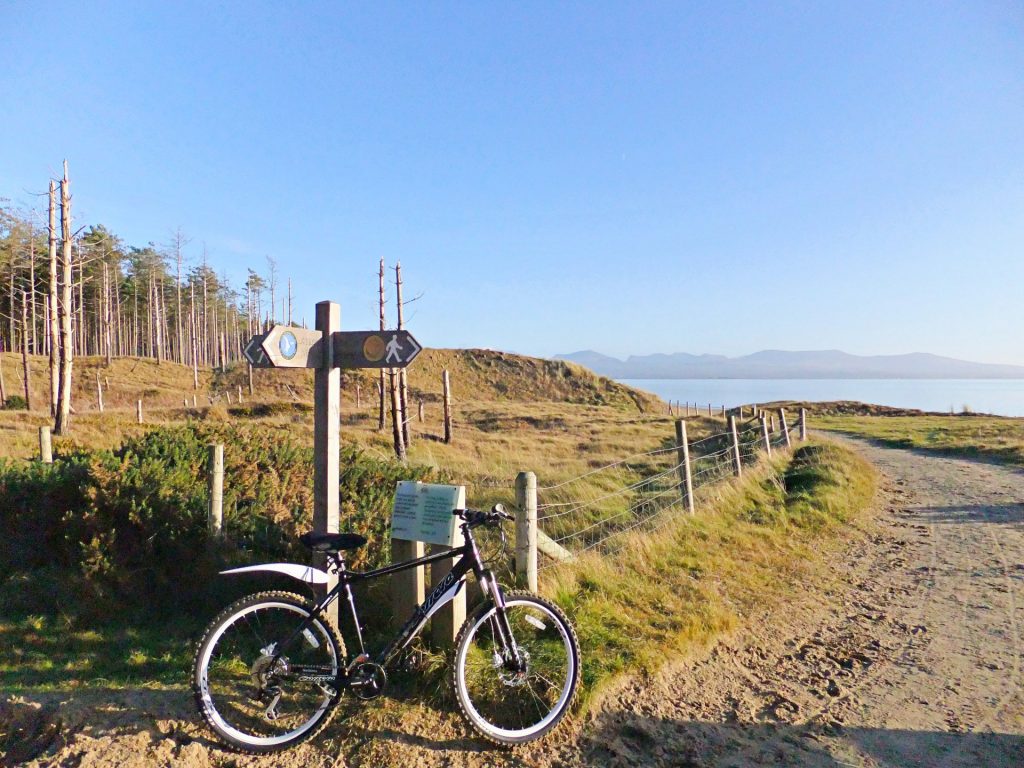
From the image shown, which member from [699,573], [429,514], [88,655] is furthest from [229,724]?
[699,573]

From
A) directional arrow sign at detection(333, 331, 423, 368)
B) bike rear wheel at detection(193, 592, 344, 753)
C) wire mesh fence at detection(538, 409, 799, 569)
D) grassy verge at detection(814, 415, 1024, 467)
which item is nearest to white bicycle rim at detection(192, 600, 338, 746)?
bike rear wheel at detection(193, 592, 344, 753)

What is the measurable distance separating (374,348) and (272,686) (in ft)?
6.49

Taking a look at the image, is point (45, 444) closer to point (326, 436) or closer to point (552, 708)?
point (326, 436)

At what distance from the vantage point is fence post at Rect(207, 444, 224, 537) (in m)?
5.02

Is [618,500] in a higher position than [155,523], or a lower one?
lower

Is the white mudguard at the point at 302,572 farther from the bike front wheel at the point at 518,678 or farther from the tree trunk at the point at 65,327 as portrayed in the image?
the tree trunk at the point at 65,327

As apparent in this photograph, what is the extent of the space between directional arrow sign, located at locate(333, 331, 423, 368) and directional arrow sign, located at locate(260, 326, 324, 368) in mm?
129

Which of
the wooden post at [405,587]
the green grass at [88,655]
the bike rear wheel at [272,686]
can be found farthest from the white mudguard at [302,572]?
the green grass at [88,655]

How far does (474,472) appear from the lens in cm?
1424

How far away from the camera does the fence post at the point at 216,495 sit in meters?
5.02

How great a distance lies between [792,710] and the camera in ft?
12.2

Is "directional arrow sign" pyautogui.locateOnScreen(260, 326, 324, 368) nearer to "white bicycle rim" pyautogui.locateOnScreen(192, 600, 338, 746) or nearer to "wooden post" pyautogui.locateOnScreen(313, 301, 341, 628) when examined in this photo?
"wooden post" pyautogui.locateOnScreen(313, 301, 341, 628)

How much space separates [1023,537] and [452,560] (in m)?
8.27

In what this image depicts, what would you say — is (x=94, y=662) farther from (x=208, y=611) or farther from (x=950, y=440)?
(x=950, y=440)
